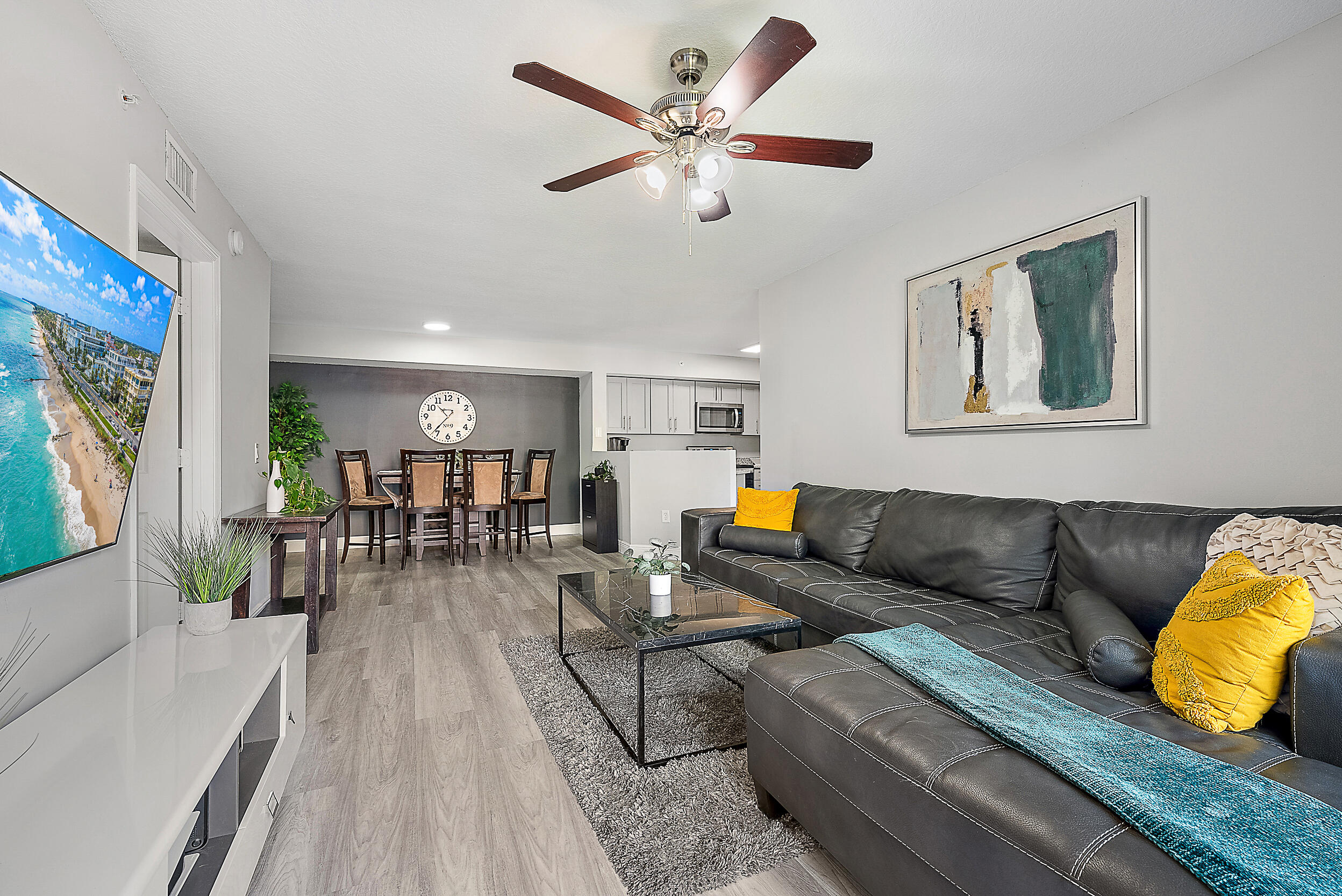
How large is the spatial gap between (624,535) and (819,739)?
4870 millimetres

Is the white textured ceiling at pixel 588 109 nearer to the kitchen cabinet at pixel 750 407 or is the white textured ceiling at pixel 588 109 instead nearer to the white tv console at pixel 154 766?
the white tv console at pixel 154 766

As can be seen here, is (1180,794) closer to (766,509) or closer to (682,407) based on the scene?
(766,509)

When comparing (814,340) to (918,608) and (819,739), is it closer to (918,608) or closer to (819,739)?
(918,608)

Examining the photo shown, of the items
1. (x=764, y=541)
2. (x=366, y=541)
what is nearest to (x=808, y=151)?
(x=764, y=541)

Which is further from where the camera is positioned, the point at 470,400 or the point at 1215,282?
the point at 470,400

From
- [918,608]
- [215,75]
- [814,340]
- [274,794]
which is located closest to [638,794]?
[274,794]

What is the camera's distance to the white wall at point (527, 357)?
19.6ft

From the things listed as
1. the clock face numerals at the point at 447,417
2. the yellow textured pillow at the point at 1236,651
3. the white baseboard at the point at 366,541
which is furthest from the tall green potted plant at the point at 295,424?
the yellow textured pillow at the point at 1236,651

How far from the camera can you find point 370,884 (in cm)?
149

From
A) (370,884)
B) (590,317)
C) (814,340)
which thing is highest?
(590,317)

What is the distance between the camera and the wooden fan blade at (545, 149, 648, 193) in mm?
2119

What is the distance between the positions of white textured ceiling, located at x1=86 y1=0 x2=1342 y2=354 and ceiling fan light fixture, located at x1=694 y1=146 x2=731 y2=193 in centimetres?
36

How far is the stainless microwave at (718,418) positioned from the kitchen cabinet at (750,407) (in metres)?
0.04

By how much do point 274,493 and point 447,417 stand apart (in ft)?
12.6
